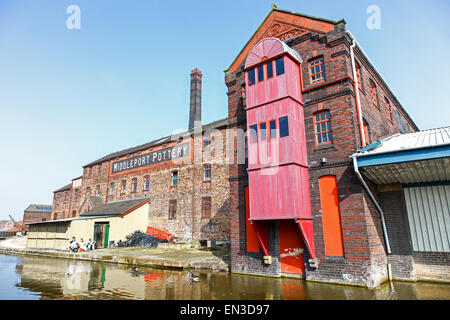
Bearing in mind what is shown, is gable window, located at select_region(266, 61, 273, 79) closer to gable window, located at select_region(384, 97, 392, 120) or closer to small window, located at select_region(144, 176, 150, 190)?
gable window, located at select_region(384, 97, 392, 120)

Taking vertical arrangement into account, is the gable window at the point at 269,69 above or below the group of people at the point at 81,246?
above

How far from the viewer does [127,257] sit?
14672 mm

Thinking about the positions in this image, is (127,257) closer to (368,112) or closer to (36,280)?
(36,280)

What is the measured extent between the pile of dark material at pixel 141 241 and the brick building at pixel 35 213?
44.8 metres

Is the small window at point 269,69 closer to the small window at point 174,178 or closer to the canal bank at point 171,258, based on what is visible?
the canal bank at point 171,258

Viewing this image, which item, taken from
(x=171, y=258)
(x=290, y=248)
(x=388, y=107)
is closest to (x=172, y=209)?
(x=171, y=258)

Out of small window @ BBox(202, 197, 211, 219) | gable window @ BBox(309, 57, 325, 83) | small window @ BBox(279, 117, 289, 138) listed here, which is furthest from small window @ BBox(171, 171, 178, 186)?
gable window @ BBox(309, 57, 325, 83)

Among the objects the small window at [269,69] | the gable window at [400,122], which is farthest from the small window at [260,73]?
the gable window at [400,122]

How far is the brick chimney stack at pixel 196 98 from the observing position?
36.8m

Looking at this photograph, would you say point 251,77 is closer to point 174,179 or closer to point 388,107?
point 388,107

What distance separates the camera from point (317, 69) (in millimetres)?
10883
